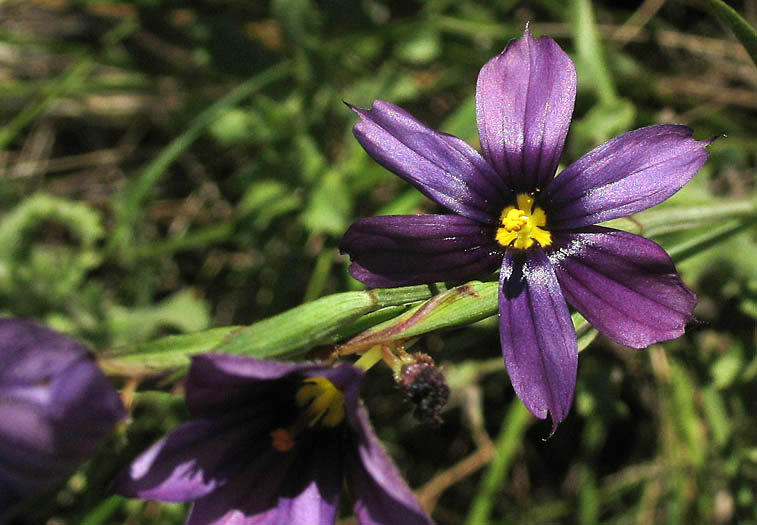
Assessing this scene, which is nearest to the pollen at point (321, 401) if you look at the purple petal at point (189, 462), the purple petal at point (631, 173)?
the purple petal at point (189, 462)

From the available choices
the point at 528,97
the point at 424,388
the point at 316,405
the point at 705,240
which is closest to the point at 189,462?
the point at 316,405

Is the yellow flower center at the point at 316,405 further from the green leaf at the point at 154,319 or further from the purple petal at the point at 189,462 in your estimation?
the green leaf at the point at 154,319

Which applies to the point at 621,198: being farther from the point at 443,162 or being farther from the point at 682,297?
the point at 443,162

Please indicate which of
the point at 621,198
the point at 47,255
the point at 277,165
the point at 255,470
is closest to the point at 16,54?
the point at 47,255

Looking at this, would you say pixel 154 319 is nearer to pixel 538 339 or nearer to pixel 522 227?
pixel 522 227

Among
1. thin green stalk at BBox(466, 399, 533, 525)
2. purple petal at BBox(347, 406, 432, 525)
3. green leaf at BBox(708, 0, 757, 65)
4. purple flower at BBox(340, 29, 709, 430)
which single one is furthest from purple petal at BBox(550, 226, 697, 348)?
thin green stalk at BBox(466, 399, 533, 525)

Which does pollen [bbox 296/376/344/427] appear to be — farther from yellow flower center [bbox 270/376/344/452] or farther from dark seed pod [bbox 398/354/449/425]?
dark seed pod [bbox 398/354/449/425]
